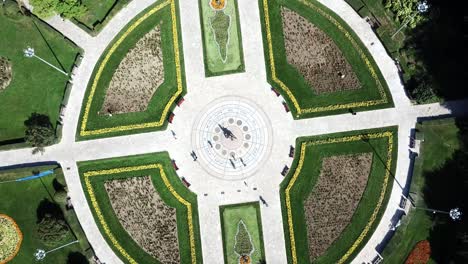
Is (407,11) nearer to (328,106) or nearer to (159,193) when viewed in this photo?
(328,106)

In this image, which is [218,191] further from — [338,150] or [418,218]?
[418,218]

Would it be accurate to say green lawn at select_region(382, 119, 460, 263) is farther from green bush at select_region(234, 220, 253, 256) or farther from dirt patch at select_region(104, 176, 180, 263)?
dirt patch at select_region(104, 176, 180, 263)

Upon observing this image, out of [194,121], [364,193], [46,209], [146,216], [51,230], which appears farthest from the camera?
[194,121]

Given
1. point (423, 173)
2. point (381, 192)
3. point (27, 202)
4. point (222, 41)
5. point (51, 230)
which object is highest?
point (222, 41)

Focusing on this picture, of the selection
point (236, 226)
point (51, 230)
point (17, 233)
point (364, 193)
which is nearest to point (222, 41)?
point (236, 226)

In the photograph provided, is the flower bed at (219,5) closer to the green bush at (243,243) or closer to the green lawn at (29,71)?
the green lawn at (29,71)

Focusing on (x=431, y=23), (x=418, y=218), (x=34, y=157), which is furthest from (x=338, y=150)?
(x=34, y=157)
